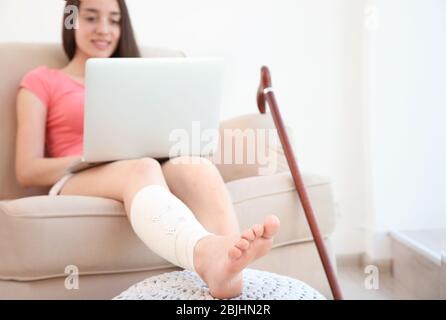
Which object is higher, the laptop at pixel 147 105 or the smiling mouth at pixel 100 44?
the smiling mouth at pixel 100 44

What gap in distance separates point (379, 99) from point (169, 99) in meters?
1.08

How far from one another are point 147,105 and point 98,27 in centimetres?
53

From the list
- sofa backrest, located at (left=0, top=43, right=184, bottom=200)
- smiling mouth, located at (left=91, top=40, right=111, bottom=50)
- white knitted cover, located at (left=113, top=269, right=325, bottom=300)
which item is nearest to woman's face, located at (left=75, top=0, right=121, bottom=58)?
smiling mouth, located at (left=91, top=40, right=111, bottom=50)

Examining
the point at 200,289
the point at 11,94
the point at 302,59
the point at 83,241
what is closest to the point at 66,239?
the point at 83,241

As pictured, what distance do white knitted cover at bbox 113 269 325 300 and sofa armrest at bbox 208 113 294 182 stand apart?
20.2 inches

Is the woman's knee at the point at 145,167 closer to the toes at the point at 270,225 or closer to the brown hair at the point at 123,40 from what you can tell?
the toes at the point at 270,225

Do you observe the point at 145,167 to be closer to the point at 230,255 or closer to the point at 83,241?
the point at 83,241

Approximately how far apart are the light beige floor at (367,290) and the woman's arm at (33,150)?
873mm

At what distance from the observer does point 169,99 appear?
104 cm

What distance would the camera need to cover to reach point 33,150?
4.20ft

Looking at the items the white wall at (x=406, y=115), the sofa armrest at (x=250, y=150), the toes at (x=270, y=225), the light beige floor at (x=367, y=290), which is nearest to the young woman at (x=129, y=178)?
the toes at (x=270, y=225)

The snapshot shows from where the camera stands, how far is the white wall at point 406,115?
177 centimetres

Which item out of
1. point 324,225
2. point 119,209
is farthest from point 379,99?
point 119,209
